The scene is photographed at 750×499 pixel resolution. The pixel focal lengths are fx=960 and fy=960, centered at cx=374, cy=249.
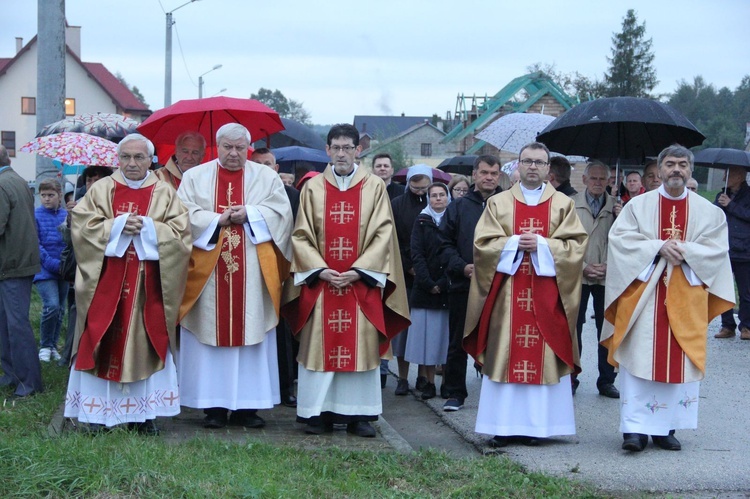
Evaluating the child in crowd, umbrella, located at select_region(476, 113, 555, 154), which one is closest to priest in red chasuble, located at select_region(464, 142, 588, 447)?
umbrella, located at select_region(476, 113, 555, 154)

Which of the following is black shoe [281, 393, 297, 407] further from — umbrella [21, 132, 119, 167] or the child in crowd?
the child in crowd

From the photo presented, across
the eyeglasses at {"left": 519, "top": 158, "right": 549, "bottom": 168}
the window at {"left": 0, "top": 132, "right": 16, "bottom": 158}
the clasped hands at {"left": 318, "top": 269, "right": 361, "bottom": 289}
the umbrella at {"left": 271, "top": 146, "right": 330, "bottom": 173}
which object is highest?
the window at {"left": 0, "top": 132, "right": 16, "bottom": 158}

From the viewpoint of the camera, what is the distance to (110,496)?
17.0ft

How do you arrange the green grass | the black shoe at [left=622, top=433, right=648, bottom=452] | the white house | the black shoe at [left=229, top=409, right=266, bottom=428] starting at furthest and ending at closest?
the white house < the black shoe at [left=229, top=409, right=266, bottom=428] < the black shoe at [left=622, top=433, right=648, bottom=452] < the green grass

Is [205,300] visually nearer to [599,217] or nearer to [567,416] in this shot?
[567,416]

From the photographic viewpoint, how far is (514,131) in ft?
35.9

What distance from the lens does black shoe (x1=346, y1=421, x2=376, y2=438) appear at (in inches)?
282

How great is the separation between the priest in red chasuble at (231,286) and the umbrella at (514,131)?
4019 millimetres

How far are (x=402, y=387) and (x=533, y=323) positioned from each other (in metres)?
2.42

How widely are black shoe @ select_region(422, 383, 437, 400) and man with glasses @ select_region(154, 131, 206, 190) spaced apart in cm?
286

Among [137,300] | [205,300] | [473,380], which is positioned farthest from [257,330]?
[473,380]

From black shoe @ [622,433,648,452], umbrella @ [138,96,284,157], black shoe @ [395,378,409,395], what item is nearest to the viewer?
black shoe @ [622,433,648,452]

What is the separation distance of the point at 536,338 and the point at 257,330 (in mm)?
2098

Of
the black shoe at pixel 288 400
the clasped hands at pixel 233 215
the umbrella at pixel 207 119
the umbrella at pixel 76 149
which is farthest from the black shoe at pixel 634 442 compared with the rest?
the umbrella at pixel 76 149
